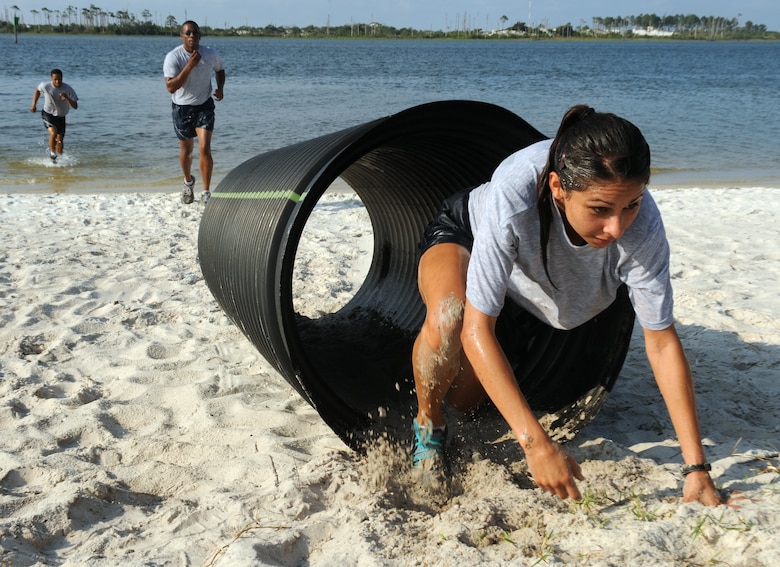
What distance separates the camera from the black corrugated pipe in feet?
9.73

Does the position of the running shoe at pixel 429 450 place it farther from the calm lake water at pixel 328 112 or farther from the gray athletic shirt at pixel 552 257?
the calm lake water at pixel 328 112

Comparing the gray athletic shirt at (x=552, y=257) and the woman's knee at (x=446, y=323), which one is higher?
the gray athletic shirt at (x=552, y=257)

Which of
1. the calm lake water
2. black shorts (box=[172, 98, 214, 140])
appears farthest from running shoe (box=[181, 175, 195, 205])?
the calm lake water

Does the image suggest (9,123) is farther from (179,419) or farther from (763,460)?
(763,460)

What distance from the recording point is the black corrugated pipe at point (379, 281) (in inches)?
117

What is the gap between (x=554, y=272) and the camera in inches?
108

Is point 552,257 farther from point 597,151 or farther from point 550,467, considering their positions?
point 550,467

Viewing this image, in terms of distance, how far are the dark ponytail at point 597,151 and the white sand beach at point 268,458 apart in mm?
1099

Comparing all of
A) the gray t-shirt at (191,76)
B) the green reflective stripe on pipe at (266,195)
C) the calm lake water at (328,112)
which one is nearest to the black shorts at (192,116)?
the gray t-shirt at (191,76)

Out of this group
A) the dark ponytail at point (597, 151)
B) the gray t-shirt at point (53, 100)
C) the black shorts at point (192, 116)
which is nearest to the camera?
the dark ponytail at point (597, 151)

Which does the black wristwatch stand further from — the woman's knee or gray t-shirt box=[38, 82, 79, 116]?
gray t-shirt box=[38, 82, 79, 116]

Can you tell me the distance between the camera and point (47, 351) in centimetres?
412

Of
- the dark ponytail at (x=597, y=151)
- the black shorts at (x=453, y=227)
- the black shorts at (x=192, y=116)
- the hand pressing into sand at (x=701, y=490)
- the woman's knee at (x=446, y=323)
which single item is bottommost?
the hand pressing into sand at (x=701, y=490)

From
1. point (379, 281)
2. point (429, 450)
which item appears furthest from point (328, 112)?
point (429, 450)
